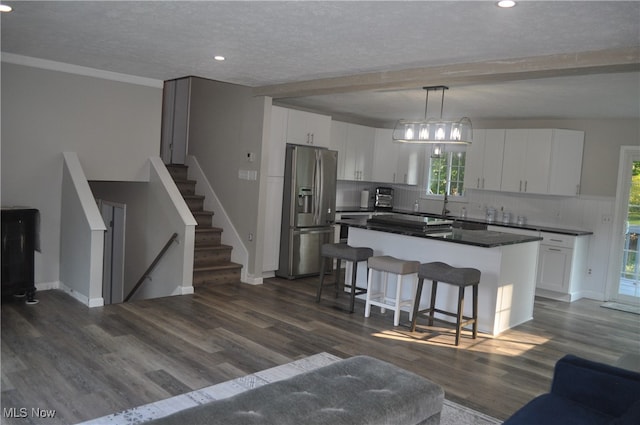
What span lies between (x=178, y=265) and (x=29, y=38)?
2832mm

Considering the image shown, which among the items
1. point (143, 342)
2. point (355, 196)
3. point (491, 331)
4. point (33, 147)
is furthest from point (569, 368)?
point (355, 196)

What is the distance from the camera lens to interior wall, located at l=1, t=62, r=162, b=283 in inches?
214

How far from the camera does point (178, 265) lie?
604cm

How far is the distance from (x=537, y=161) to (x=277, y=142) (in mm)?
3760

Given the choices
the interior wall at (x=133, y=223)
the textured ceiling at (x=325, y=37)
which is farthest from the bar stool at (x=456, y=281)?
the interior wall at (x=133, y=223)

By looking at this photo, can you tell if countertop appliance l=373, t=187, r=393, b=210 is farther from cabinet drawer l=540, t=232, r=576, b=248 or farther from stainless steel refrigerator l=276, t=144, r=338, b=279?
cabinet drawer l=540, t=232, r=576, b=248

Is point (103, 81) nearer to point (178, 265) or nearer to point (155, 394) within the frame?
point (178, 265)

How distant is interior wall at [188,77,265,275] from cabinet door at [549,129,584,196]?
13.6 feet

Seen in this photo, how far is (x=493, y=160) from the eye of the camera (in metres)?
7.77

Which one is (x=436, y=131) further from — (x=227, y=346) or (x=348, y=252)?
(x=227, y=346)

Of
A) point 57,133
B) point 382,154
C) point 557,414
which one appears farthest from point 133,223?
point 557,414

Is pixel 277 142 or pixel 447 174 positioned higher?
pixel 277 142

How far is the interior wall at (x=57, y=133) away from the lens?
5441 millimetres

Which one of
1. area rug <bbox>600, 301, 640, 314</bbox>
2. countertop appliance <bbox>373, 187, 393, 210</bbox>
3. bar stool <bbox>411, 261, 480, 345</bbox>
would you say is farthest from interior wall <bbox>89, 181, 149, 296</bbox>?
area rug <bbox>600, 301, 640, 314</bbox>
